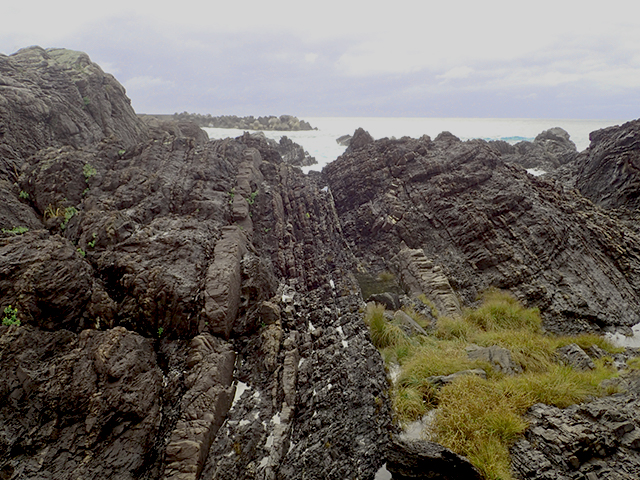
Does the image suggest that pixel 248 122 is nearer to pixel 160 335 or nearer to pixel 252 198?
pixel 252 198

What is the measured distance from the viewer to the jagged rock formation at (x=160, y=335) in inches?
185

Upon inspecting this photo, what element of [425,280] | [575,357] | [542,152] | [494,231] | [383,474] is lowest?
[383,474]

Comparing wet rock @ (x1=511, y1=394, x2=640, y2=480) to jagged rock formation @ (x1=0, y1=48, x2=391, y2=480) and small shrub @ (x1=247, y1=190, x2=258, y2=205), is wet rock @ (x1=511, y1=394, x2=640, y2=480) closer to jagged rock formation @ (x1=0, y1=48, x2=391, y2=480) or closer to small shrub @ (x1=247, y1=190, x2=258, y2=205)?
jagged rock formation @ (x1=0, y1=48, x2=391, y2=480)

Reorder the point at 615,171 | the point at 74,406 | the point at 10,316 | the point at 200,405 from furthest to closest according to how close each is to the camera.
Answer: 1. the point at 615,171
2. the point at 200,405
3. the point at 10,316
4. the point at 74,406

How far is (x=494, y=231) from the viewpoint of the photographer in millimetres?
11578

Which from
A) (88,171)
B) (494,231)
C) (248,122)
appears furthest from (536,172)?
(248,122)

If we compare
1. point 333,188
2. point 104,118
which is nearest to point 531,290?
point 333,188

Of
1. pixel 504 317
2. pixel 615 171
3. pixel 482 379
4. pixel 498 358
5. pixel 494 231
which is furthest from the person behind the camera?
pixel 615 171

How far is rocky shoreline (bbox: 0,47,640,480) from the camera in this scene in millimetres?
4610

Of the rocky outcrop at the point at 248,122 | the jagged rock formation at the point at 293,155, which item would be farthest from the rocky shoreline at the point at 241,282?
the rocky outcrop at the point at 248,122

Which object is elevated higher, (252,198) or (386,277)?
(252,198)

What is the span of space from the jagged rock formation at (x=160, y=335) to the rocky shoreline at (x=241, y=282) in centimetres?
4

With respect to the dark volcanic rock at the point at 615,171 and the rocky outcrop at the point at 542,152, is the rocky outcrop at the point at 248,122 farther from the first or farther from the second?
the dark volcanic rock at the point at 615,171

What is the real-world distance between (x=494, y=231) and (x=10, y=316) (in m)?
13.5
